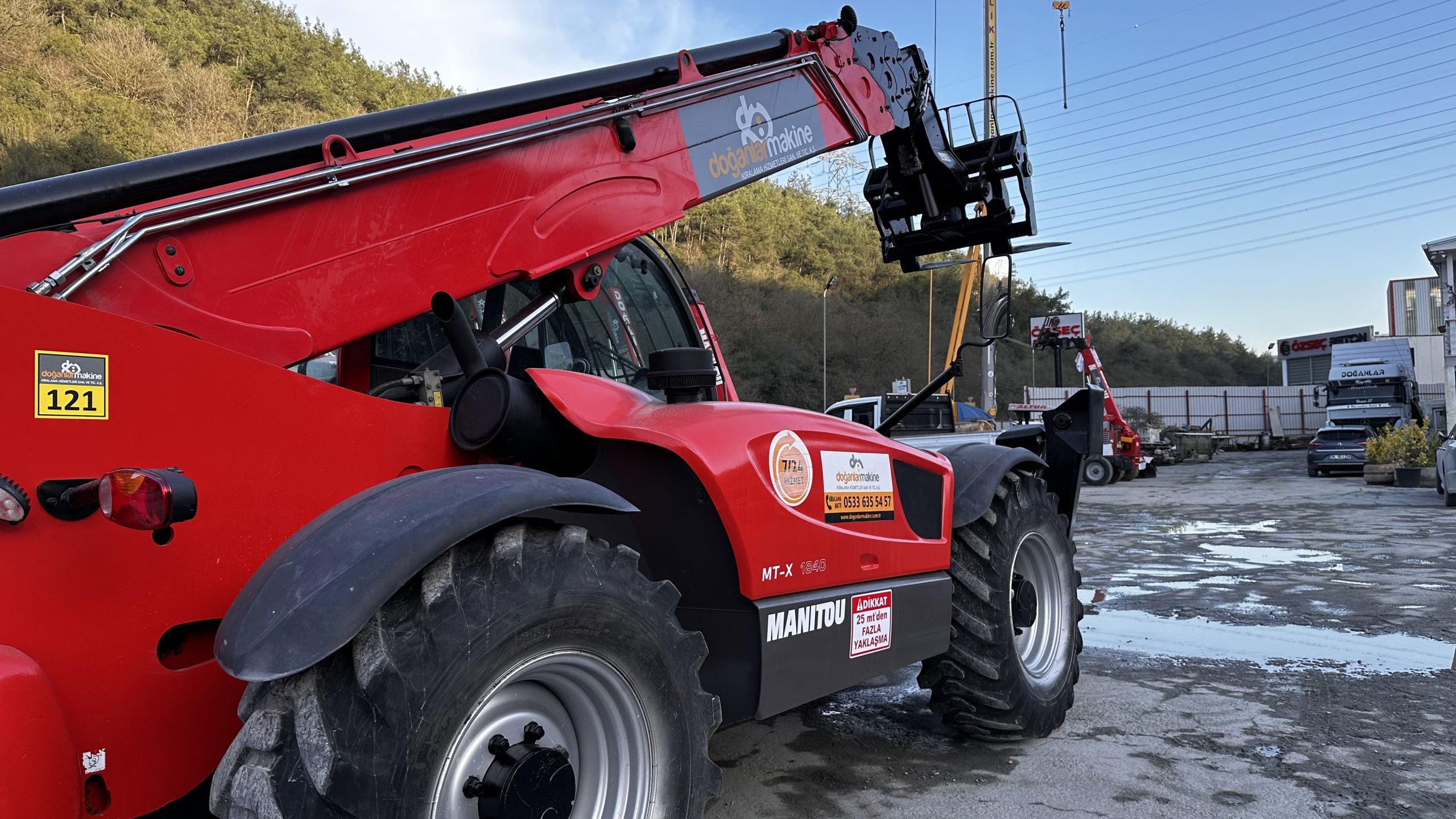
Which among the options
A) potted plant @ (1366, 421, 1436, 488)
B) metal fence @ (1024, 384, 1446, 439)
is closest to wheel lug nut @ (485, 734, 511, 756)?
potted plant @ (1366, 421, 1436, 488)

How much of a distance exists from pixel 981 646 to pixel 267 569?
9.79 feet

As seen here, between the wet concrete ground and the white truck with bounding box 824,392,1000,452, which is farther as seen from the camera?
the white truck with bounding box 824,392,1000,452

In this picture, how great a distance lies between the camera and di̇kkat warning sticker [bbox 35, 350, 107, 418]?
1950 millimetres

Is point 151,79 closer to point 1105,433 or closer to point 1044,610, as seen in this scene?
point 1105,433

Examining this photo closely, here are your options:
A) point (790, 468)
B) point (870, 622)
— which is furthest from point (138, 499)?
point (870, 622)

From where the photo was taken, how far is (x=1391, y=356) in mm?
29969

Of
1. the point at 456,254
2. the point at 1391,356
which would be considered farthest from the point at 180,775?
Result: the point at 1391,356

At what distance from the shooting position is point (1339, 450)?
81.7 ft

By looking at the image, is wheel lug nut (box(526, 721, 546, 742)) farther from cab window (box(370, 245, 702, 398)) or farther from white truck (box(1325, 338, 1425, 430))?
white truck (box(1325, 338, 1425, 430))

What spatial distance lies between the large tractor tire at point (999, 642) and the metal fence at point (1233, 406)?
41.8 m

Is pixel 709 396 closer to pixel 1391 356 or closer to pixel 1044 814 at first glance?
pixel 1044 814

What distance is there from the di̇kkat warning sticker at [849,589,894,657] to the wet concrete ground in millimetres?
626

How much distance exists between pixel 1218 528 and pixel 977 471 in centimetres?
1140

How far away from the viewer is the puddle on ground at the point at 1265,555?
10.6 m
